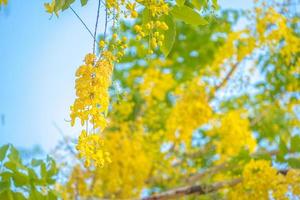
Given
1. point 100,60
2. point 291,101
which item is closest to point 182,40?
point 291,101

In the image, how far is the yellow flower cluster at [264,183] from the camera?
2.55m

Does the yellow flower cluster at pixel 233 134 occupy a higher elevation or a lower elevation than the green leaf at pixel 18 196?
higher

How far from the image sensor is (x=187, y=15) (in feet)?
5.66

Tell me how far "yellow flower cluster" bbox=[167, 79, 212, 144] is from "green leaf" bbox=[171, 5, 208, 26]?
2.39 meters

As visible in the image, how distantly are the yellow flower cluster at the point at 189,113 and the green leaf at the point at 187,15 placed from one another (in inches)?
94.0

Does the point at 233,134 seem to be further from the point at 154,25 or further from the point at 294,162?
the point at 154,25

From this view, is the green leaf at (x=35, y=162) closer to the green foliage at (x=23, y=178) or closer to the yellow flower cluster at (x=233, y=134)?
the green foliage at (x=23, y=178)

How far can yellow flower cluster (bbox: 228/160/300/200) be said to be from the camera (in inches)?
100

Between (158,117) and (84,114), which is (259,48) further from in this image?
(84,114)

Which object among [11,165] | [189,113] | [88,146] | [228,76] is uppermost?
[228,76]

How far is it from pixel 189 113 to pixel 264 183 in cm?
156

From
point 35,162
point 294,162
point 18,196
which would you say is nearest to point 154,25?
point 18,196

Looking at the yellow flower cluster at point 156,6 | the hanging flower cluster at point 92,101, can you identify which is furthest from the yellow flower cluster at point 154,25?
the hanging flower cluster at point 92,101

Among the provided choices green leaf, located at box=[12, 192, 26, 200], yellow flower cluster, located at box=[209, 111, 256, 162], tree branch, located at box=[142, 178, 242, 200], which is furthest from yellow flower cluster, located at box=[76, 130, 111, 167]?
yellow flower cluster, located at box=[209, 111, 256, 162]
